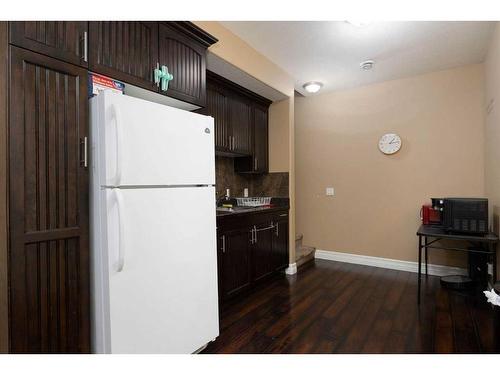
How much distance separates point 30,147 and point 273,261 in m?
2.62

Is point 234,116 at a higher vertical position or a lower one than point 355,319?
higher

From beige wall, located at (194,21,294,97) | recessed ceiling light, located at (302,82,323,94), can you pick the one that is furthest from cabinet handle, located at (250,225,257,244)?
recessed ceiling light, located at (302,82,323,94)

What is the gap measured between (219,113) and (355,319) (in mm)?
2405

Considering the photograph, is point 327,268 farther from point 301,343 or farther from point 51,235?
point 51,235

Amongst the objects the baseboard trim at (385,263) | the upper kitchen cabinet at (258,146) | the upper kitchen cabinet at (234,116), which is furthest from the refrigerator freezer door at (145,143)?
the baseboard trim at (385,263)

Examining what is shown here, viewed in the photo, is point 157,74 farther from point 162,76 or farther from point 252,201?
point 252,201

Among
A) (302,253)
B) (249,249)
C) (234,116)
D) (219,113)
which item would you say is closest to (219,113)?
(219,113)

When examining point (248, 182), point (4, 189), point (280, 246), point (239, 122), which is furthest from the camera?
point (248, 182)

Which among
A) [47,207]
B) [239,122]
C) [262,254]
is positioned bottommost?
[262,254]

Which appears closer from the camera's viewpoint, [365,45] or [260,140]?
[365,45]

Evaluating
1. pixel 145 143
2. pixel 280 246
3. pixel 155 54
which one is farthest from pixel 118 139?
pixel 280 246

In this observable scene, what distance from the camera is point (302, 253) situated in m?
4.00

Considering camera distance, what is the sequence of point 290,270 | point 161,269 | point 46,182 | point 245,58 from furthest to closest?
point 290,270, point 245,58, point 161,269, point 46,182

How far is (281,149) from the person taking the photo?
3660 mm
